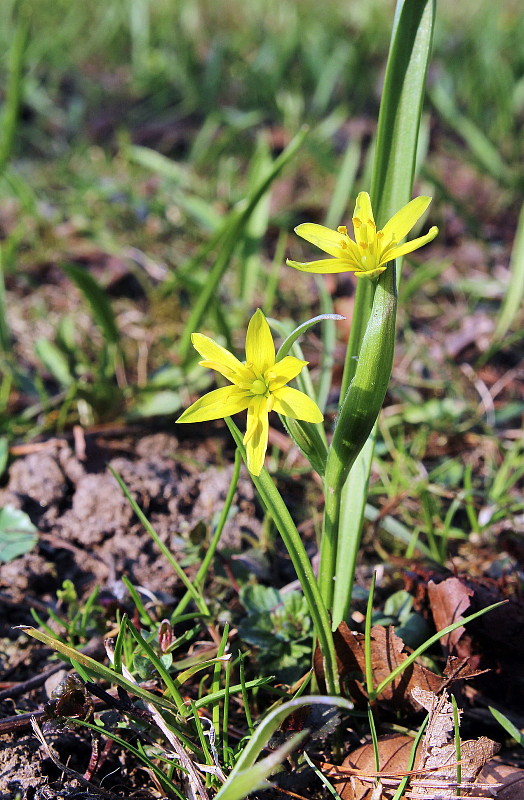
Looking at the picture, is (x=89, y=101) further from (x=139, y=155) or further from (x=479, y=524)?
(x=479, y=524)

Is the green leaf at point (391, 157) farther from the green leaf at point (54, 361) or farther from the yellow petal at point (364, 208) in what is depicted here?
the green leaf at point (54, 361)

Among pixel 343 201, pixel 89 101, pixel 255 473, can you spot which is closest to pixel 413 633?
pixel 255 473

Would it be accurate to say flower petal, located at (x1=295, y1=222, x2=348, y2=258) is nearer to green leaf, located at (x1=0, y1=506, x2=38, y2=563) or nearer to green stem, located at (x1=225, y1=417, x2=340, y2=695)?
green stem, located at (x1=225, y1=417, x2=340, y2=695)

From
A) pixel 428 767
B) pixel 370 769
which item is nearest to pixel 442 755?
pixel 428 767

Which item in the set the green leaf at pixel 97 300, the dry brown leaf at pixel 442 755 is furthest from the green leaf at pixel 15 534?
the dry brown leaf at pixel 442 755

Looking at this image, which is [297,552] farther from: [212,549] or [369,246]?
[369,246]

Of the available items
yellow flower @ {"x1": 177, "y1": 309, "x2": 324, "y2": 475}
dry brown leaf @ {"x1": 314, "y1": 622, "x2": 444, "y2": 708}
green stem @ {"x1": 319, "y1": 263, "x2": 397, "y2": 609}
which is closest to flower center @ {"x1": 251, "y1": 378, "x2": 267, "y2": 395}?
yellow flower @ {"x1": 177, "y1": 309, "x2": 324, "y2": 475}
